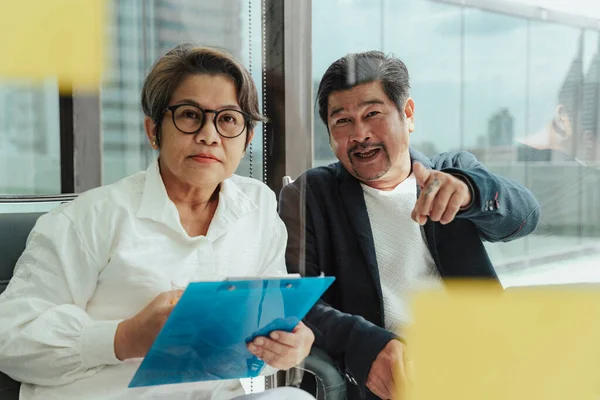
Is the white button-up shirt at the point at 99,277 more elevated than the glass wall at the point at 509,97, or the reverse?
the glass wall at the point at 509,97

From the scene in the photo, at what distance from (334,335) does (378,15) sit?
603mm

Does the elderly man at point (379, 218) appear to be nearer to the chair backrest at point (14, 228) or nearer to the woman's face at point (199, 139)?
the woman's face at point (199, 139)

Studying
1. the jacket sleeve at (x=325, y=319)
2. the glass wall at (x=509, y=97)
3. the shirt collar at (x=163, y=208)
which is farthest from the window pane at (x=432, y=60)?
the shirt collar at (x=163, y=208)

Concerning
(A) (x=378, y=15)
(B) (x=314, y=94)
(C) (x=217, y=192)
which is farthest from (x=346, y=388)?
(A) (x=378, y=15)

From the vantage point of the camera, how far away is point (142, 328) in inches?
34.1

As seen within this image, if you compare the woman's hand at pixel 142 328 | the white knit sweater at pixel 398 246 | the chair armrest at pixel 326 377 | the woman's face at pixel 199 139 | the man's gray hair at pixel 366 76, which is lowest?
the chair armrest at pixel 326 377

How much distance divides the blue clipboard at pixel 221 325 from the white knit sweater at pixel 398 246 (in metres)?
0.17

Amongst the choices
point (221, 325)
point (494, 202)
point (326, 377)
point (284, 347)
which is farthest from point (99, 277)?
point (494, 202)

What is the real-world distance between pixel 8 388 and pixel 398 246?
70 cm

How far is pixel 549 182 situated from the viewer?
1.12 m

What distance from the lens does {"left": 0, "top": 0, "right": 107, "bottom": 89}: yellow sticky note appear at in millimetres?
Result: 875

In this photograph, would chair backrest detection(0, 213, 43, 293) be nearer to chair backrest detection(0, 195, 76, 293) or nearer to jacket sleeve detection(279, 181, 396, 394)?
chair backrest detection(0, 195, 76, 293)

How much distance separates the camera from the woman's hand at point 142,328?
856mm

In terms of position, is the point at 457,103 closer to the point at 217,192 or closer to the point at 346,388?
the point at 217,192
